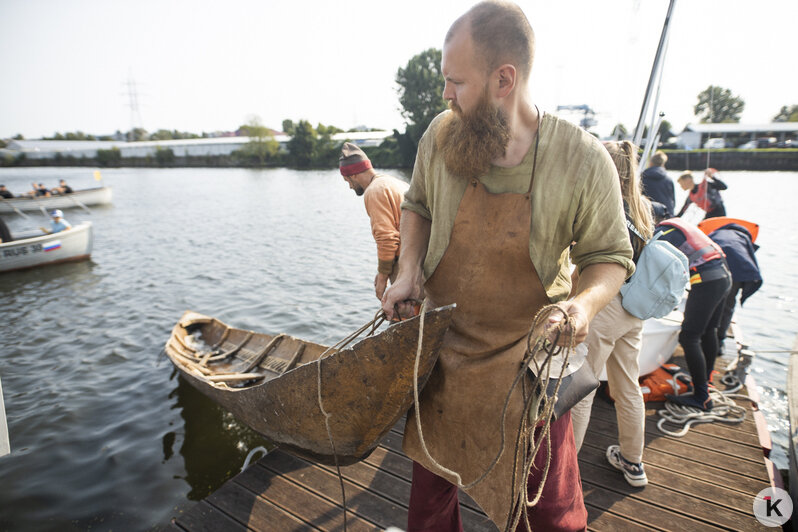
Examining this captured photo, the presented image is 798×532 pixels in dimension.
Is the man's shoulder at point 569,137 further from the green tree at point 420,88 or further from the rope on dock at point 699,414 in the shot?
the green tree at point 420,88

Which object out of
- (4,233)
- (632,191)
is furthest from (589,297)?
(4,233)

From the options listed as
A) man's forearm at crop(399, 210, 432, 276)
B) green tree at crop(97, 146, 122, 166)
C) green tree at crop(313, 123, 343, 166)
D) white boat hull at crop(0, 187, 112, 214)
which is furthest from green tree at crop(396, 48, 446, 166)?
green tree at crop(97, 146, 122, 166)

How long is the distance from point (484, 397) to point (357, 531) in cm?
173

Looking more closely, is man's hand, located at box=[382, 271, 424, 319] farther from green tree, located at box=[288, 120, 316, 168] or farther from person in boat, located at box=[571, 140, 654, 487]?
green tree, located at box=[288, 120, 316, 168]

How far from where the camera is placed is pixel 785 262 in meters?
12.3

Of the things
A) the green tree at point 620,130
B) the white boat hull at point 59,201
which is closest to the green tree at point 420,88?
the white boat hull at point 59,201

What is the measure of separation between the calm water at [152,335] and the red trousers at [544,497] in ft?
10.7

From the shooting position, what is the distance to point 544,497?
5.71ft

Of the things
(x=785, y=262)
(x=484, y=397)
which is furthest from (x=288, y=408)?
(x=785, y=262)

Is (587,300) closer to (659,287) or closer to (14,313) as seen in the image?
(659,287)

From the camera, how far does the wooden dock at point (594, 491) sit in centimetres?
272

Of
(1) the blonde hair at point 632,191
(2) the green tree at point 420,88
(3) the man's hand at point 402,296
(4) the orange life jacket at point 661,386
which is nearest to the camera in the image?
(3) the man's hand at point 402,296

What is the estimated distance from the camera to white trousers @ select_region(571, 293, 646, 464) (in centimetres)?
273

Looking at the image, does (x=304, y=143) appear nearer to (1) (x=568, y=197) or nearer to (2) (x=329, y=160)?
(2) (x=329, y=160)
